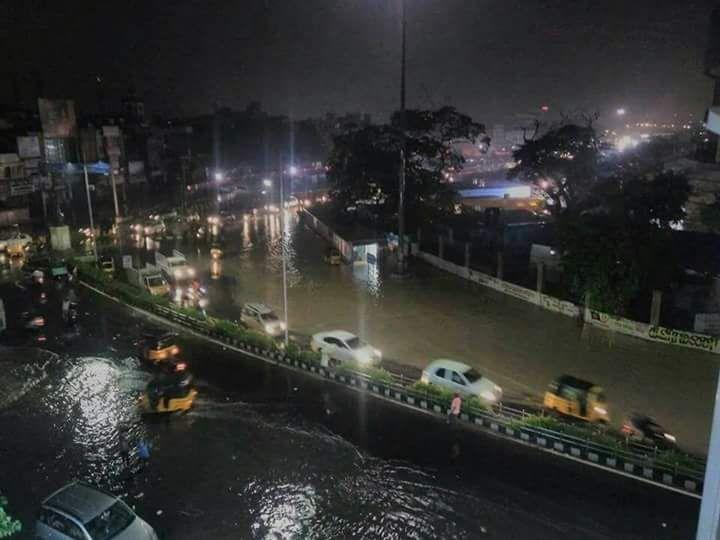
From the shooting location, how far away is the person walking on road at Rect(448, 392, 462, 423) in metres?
15.5

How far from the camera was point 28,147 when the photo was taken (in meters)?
51.6

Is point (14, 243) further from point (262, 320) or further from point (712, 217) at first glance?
point (712, 217)

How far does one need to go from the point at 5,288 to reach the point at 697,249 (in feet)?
122

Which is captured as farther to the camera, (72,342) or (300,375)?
(72,342)

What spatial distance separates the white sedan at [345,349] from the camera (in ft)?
64.3

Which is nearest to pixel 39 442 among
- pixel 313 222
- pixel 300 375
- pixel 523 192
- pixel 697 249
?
pixel 300 375

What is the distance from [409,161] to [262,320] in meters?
27.0

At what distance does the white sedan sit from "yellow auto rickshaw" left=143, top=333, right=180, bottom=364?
5082 mm

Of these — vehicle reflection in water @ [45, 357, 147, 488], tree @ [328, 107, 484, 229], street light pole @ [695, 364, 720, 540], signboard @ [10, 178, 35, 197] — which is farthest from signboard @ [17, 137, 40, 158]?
street light pole @ [695, 364, 720, 540]

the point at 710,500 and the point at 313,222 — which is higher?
the point at 710,500

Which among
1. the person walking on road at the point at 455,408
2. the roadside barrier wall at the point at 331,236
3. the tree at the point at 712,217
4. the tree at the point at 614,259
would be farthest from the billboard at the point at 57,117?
the tree at the point at 712,217

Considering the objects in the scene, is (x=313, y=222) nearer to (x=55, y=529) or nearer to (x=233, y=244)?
(x=233, y=244)

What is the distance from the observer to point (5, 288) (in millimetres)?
31000

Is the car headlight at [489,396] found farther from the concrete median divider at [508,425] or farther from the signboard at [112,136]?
the signboard at [112,136]
